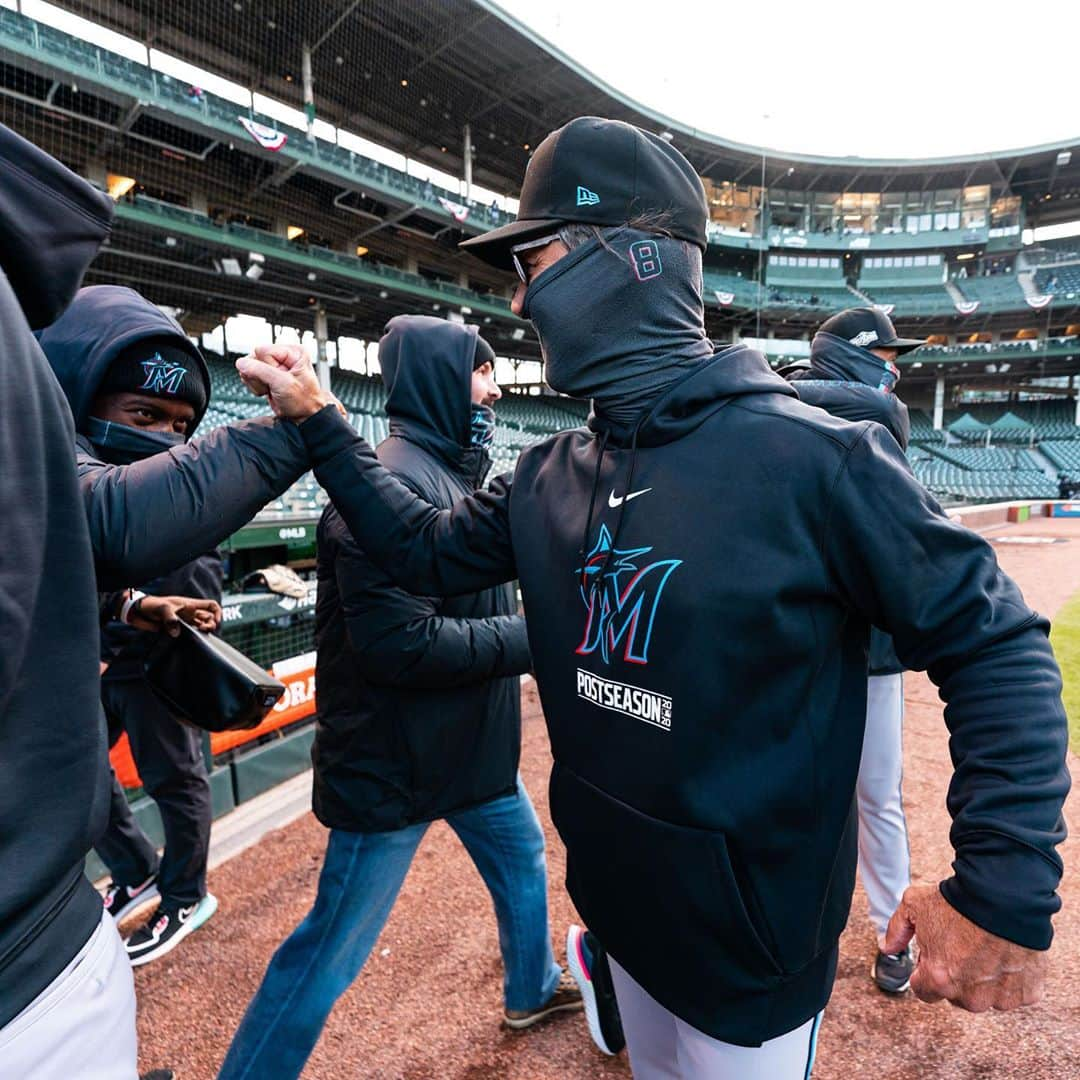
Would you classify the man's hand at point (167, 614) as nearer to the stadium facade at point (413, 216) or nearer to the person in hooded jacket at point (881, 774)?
the stadium facade at point (413, 216)

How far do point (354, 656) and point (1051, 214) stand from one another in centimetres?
5297

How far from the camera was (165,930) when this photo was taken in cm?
262

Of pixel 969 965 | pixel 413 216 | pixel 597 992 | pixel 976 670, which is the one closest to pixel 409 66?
pixel 413 216

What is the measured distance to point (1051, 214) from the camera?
3962cm

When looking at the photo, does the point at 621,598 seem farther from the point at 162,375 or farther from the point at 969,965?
the point at 162,375

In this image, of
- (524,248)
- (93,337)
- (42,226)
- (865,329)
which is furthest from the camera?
(865,329)

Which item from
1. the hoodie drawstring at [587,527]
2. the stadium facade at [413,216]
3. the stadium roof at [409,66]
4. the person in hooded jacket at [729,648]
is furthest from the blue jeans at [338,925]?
the stadium roof at [409,66]

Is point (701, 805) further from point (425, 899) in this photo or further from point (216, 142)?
point (216, 142)

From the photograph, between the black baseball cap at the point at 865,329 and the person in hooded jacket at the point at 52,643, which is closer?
the person in hooded jacket at the point at 52,643

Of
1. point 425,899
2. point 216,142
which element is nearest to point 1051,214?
point 216,142

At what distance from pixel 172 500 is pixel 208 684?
97cm

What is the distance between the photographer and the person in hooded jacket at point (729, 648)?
944mm

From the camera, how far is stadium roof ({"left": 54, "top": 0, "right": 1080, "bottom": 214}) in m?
19.5

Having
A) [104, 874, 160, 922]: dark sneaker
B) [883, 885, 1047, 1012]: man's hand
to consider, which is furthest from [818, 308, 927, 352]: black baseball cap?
[104, 874, 160, 922]: dark sneaker
